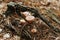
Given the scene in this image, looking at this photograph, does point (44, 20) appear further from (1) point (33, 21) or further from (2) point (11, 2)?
(2) point (11, 2)

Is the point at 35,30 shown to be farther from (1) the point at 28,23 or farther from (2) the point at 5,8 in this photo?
(2) the point at 5,8

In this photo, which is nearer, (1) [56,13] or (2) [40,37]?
(2) [40,37]

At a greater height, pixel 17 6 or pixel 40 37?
pixel 17 6

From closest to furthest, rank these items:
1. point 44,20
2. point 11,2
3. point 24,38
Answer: point 24,38 → point 44,20 → point 11,2

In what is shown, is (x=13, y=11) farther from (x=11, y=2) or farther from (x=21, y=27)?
(x=21, y=27)

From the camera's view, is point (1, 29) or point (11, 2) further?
point (11, 2)

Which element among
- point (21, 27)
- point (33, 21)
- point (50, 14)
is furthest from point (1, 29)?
point (50, 14)

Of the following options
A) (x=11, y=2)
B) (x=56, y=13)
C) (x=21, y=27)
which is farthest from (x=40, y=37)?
(x=11, y=2)

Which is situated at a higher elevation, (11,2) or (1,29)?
(11,2)

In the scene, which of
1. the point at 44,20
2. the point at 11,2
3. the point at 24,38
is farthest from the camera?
the point at 11,2
